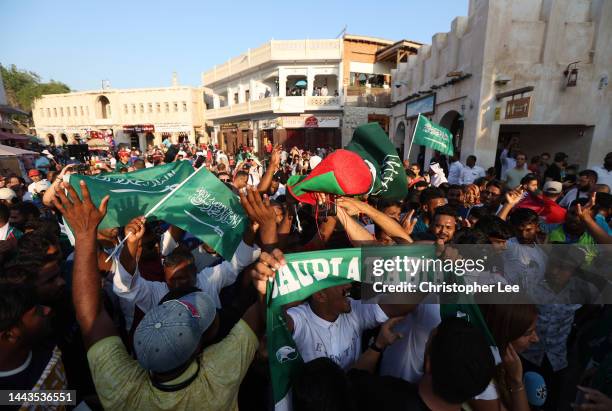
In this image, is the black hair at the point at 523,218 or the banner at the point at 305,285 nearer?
the banner at the point at 305,285

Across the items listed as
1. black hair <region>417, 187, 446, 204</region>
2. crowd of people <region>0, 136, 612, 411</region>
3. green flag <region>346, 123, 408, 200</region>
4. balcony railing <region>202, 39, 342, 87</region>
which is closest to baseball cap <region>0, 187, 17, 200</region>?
crowd of people <region>0, 136, 612, 411</region>

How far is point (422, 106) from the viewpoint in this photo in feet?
43.7

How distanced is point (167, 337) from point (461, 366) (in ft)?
3.77

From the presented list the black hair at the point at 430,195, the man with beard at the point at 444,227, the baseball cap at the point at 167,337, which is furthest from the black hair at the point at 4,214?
the black hair at the point at 430,195

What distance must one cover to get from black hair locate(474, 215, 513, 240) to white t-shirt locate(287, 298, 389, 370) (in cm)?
149

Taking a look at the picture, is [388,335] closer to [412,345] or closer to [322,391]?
[412,345]

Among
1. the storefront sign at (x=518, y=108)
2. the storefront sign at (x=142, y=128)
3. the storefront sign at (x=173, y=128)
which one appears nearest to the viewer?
the storefront sign at (x=518, y=108)

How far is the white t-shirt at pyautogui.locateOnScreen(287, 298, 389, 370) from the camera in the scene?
1792 mm

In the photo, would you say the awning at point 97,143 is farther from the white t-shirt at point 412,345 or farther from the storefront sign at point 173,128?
the white t-shirt at point 412,345

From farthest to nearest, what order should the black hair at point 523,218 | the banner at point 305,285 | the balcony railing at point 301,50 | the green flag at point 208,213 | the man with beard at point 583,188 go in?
the balcony railing at point 301,50 < the man with beard at point 583,188 < the black hair at point 523,218 < the green flag at point 208,213 < the banner at point 305,285

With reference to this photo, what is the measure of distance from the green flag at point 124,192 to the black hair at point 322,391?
1.85 meters

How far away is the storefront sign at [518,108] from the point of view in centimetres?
840

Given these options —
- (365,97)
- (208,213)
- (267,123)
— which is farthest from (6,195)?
(267,123)

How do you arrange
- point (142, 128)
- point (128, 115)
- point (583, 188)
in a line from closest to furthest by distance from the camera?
point (583, 188) < point (142, 128) < point (128, 115)
